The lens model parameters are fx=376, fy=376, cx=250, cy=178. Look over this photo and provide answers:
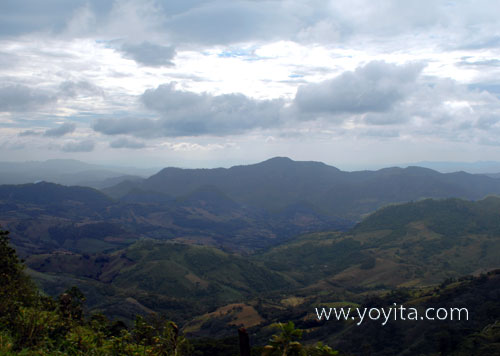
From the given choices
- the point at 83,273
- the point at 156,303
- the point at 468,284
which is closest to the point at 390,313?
the point at 468,284

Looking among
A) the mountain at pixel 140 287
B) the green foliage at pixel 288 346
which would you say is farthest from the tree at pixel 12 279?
the mountain at pixel 140 287

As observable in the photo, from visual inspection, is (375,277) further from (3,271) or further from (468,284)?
(3,271)

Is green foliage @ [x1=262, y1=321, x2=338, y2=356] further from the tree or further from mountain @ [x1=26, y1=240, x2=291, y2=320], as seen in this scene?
mountain @ [x1=26, y1=240, x2=291, y2=320]

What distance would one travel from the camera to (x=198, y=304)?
15688 centimetres

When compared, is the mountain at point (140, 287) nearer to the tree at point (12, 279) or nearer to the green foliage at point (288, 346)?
the tree at point (12, 279)

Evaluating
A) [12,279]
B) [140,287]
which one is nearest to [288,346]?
[12,279]

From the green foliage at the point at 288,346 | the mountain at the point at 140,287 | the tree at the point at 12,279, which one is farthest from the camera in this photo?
the mountain at the point at 140,287

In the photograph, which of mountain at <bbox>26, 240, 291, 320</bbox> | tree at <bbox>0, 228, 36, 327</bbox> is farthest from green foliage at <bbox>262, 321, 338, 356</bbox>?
mountain at <bbox>26, 240, 291, 320</bbox>

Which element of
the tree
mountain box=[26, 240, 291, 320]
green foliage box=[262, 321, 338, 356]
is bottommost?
mountain box=[26, 240, 291, 320]

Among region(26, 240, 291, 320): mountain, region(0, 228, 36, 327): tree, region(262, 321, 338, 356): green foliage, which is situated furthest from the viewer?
region(26, 240, 291, 320): mountain

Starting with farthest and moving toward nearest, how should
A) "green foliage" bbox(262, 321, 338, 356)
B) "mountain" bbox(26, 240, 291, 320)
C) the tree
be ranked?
1. "mountain" bbox(26, 240, 291, 320)
2. the tree
3. "green foliage" bbox(262, 321, 338, 356)

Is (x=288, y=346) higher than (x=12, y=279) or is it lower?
higher

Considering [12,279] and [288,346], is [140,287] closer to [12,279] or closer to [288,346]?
[12,279]

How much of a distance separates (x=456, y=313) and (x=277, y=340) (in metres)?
76.8
